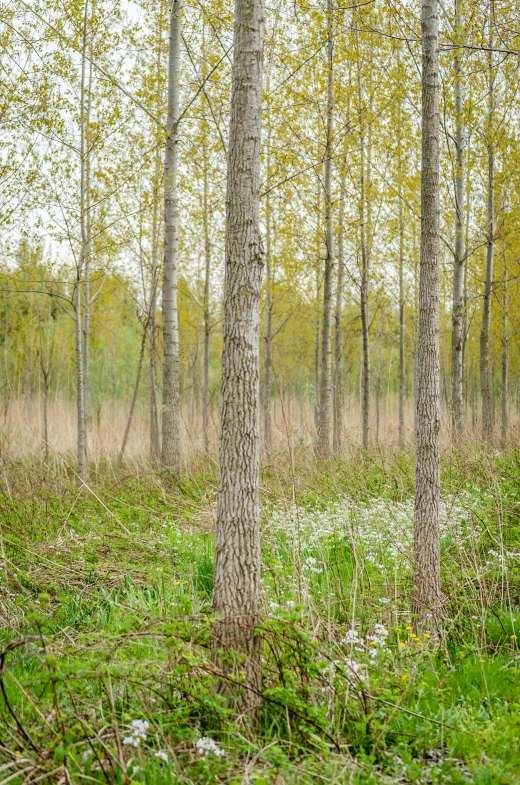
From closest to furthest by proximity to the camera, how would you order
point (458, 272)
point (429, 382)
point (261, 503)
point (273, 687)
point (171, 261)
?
point (273, 687) < point (429, 382) < point (261, 503) < point (171, 261) < point (458, 272)

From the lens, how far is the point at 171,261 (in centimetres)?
879

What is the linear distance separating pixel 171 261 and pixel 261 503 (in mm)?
3716

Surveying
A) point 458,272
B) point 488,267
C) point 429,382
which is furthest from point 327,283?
point 429,382

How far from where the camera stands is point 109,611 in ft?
14.9

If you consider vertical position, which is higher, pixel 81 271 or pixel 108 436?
pixel 81 271

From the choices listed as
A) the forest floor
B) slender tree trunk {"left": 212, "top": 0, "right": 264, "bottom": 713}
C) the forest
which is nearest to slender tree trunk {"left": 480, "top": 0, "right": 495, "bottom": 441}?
the forest

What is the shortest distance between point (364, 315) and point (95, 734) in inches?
395

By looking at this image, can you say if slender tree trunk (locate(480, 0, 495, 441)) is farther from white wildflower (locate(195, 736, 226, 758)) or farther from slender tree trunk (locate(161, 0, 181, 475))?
white wildflower (locate(195, 736, 226, 758))

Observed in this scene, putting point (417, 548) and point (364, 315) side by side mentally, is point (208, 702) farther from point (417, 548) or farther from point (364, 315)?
point (364, 315)

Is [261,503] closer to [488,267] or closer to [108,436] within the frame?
[108,436]

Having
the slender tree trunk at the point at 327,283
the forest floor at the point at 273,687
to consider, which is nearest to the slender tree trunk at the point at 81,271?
the slender tree trunk at the point at 327,283

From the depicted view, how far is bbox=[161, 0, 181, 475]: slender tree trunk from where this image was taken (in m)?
8.58

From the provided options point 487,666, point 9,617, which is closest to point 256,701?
point 487,666

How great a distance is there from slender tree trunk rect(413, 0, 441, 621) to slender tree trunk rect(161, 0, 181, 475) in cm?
499
